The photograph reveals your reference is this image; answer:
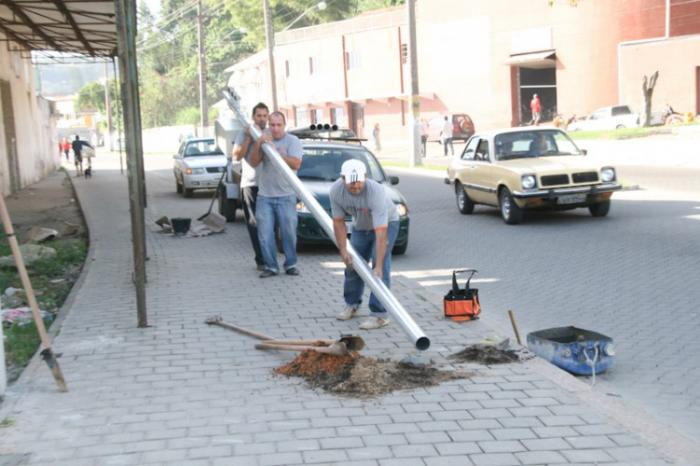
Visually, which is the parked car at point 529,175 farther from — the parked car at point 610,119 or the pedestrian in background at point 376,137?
the pedestrian in background at point 376,137

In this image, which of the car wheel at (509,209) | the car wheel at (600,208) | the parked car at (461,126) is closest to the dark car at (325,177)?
the car wheel at (509,209)

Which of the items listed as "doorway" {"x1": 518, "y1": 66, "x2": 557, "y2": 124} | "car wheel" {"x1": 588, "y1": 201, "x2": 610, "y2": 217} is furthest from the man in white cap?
"doorway" {"x1": 518, "y1": 66, "x2": 557, "y2": 124}

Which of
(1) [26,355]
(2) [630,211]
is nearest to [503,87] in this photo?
(2) [630,211]

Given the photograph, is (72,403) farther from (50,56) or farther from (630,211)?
(50,56)

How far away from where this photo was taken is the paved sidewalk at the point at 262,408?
4.48 metres

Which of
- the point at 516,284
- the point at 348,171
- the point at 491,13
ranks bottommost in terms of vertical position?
the point at 516,284

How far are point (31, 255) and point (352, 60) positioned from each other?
160ft

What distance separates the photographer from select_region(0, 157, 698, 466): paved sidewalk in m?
4.48

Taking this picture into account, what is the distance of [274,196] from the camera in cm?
999

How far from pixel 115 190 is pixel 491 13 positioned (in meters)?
28.2

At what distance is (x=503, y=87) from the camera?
159 ft

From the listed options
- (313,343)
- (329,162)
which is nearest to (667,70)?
(329,162)

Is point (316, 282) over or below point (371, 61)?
below

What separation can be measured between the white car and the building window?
34.6m
